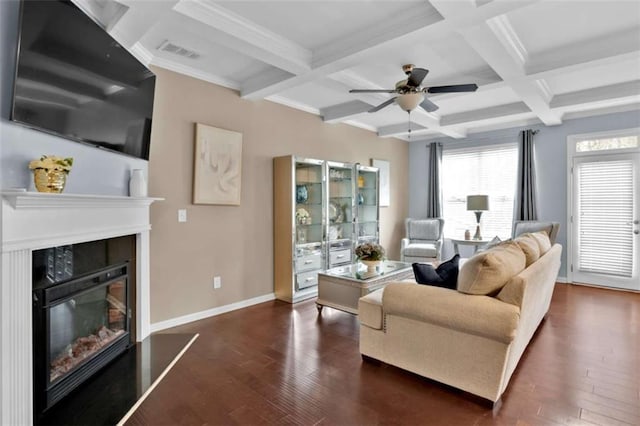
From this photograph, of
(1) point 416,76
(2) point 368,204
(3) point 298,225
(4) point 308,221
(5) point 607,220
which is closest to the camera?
(1) point 416,76

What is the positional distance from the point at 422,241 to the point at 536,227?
5.97 feet

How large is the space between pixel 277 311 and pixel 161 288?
1.28m

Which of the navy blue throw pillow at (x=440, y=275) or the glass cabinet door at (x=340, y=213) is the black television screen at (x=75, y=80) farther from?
the glass cabinet door at (x=340, y=213)

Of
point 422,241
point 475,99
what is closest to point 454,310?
point 475,99

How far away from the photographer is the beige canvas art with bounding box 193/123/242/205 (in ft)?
A: 12.0

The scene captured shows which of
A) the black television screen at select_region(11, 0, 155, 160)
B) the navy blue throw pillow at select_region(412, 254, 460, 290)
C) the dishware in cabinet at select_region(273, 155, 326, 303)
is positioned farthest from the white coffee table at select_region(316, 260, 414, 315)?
the black television screen at select_region(11, 0, 155, 160)

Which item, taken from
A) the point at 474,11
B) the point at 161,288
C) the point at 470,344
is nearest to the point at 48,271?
the point at 161,288

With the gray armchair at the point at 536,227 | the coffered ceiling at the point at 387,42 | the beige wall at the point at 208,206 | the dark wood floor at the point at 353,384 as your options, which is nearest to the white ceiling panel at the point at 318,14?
the coffered ceiling at the point at 387,42

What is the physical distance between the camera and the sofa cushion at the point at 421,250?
18.6 feet

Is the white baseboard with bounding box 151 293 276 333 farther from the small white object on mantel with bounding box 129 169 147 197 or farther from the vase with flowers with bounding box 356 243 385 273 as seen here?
the vase with flowers with bounding box 356 243 385 273

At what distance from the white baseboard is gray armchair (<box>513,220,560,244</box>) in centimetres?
394

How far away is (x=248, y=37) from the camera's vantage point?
2.69 meters

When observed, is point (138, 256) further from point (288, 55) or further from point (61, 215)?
point (288, 55)

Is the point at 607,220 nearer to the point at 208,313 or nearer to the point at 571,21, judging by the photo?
the point at 571,21
